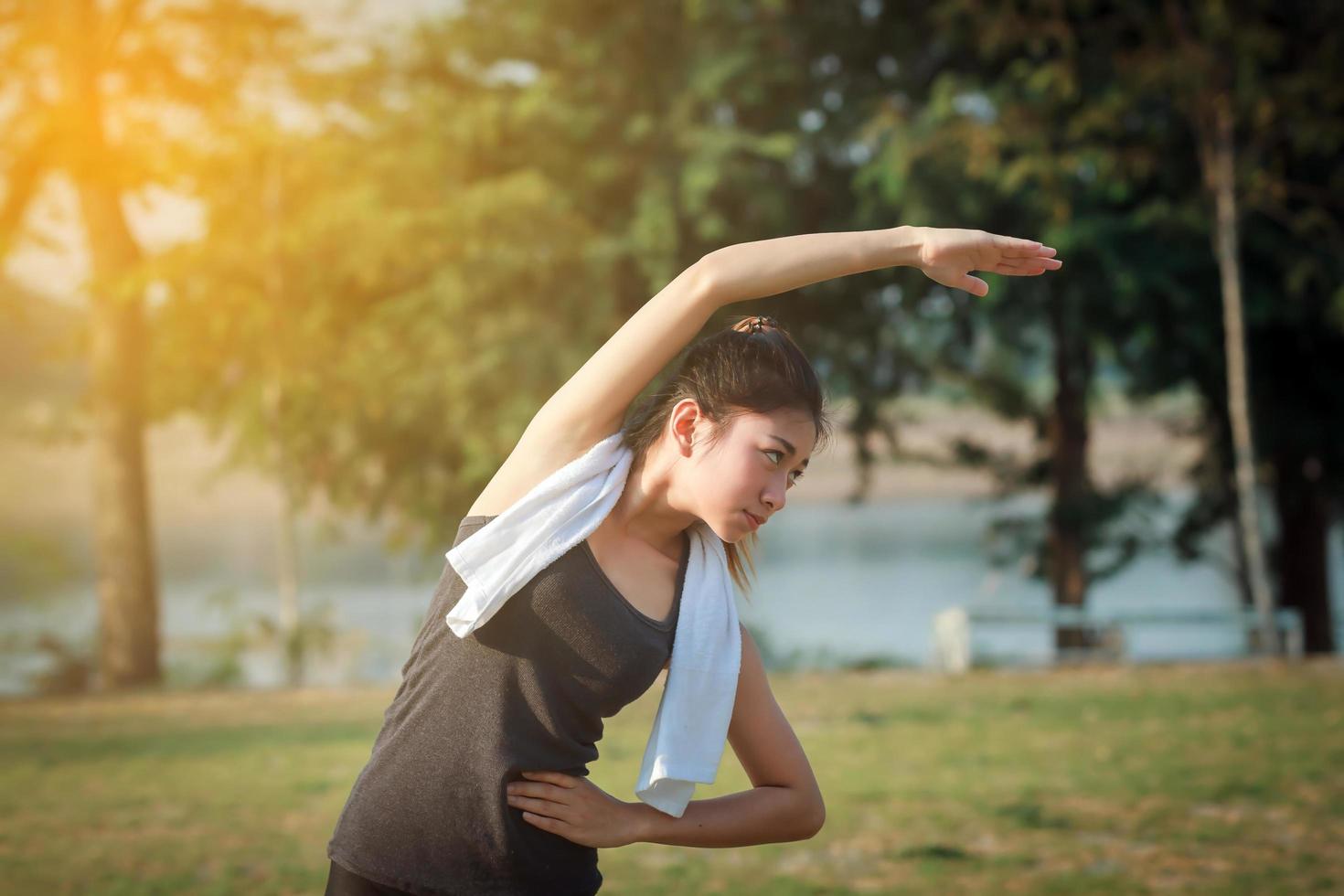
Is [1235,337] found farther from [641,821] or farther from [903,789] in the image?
[641,821]

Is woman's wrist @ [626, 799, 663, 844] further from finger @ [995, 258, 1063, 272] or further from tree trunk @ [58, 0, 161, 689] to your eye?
tree trunk @ [58, 0, 161, 689]

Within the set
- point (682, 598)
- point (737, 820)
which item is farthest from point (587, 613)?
point (737, 820)

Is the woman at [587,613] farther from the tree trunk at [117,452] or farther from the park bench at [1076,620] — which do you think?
the tree trunk at [117,452]

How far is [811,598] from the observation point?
28.4 metres

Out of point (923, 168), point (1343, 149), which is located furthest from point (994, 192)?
point (1343, 149)

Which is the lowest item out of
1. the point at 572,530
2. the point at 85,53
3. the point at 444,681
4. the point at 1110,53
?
the point at 444,681

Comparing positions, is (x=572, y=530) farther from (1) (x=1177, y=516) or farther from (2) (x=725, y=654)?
(1) (x=1177, y=516)

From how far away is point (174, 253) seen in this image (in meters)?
16.5

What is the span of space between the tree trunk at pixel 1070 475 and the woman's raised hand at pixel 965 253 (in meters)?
15.4

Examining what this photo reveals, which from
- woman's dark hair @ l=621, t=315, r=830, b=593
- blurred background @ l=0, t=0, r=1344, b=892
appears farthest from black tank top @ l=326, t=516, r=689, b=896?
blurred background @ l=0, t=0, r=1344, b=892

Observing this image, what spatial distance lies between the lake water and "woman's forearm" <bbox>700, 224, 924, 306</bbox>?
597 millimetres

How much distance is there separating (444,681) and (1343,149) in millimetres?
16096

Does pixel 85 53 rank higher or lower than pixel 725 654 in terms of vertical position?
higher

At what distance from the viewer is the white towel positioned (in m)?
1.90
